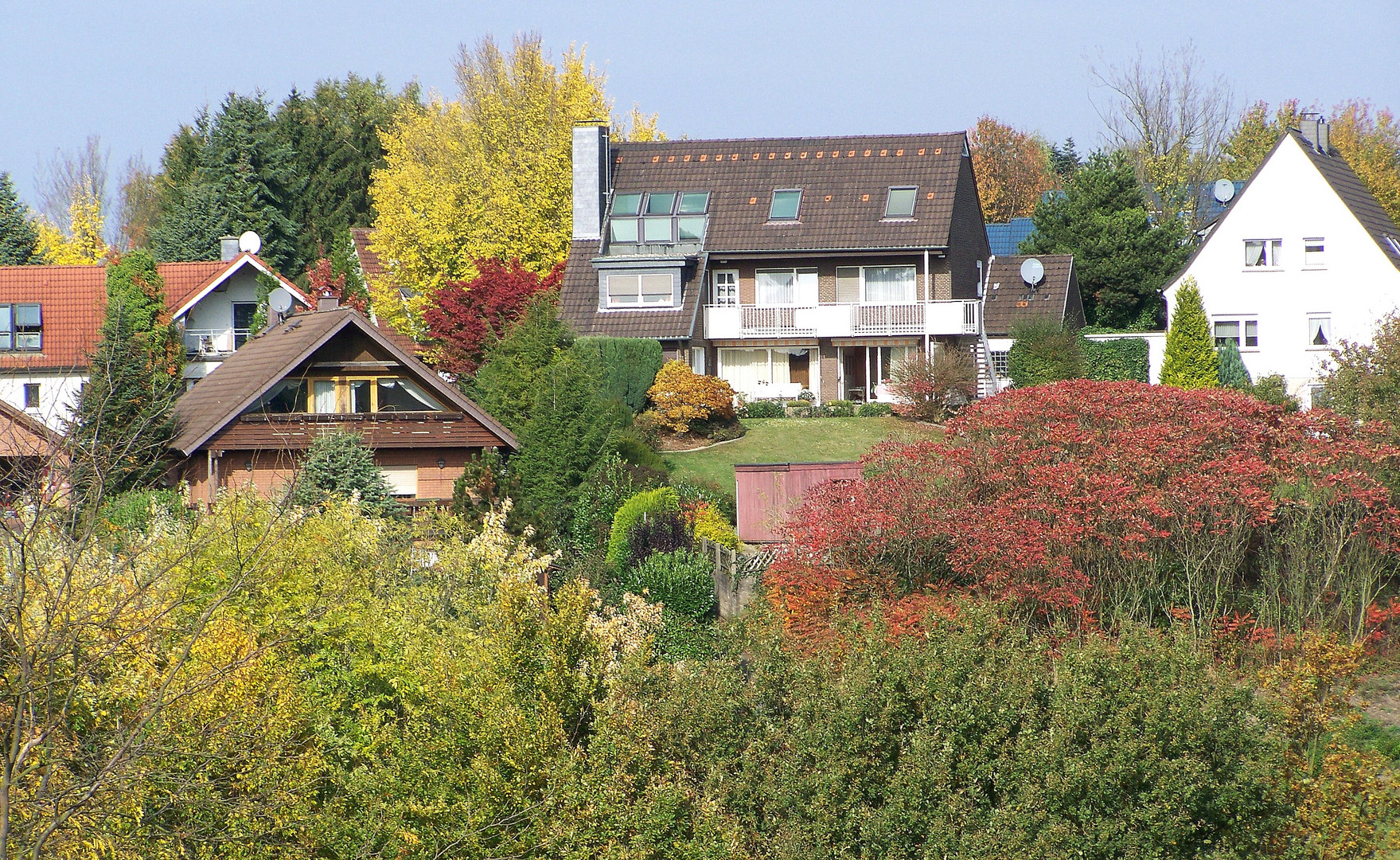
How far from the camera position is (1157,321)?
48.6m

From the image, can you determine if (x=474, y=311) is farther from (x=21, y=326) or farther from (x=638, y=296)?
(x=21, y=326)

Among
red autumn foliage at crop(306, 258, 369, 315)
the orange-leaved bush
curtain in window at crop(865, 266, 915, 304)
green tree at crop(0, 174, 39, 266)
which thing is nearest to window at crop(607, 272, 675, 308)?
the orange-leaved bush

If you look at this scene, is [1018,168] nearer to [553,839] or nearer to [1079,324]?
[1079,324]

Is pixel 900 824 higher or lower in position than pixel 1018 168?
lower

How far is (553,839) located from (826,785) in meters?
2.38

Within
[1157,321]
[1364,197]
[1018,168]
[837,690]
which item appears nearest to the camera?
[837,690]

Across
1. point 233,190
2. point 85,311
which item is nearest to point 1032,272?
point 85,311

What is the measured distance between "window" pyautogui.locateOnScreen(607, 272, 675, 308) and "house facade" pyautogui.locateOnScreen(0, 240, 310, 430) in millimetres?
10203

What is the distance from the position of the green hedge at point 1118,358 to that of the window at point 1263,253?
420cm

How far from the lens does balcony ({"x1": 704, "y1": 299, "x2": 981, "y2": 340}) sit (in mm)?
40031

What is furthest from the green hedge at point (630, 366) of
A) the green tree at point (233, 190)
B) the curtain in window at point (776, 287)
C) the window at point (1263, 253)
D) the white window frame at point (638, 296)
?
the green tree at point (233, 190)

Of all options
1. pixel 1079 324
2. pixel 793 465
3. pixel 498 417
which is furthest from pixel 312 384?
pixel 1079 324

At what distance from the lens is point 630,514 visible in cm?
2541

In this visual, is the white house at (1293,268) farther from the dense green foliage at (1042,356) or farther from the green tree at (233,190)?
the green tree at (233,190)
